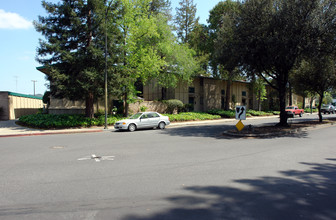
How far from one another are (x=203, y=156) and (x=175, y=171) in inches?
81.7

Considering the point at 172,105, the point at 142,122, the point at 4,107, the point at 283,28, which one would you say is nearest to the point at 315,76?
the point at 283,28

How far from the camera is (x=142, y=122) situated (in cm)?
1689

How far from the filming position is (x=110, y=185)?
492 cm

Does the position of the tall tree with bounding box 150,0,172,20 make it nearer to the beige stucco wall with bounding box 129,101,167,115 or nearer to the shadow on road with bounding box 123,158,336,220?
the beige stucco wall with bounding box 129,101,167,115

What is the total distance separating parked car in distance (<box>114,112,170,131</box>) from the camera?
16.3 m

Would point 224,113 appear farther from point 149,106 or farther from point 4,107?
point 4,107

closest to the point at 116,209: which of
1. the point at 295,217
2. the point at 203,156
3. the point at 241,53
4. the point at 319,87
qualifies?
the point at 295,217

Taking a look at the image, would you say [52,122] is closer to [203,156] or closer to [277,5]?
[203,156]

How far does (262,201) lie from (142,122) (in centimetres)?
1336

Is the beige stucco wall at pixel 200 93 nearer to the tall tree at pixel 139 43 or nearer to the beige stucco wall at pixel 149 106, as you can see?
the beige stucco wall at pixel 149 106

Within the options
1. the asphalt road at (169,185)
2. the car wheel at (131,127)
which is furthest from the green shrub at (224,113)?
the asphalt road at (169,185)

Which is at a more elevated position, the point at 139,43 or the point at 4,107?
the point at 139,43

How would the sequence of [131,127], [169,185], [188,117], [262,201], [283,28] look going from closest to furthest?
[262,201], [169,185], [283,28], [131,127], [188,117]

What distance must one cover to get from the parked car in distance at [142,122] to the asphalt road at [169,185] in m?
8.04
